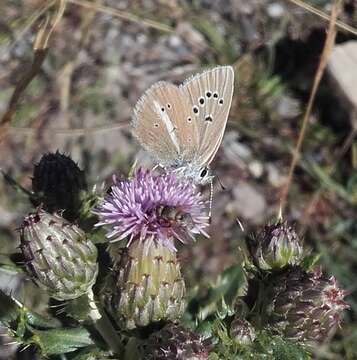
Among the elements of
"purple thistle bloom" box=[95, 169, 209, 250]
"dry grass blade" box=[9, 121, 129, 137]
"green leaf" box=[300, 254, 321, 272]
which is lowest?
"dry grass blade" box=[9, 121, 129, 137]

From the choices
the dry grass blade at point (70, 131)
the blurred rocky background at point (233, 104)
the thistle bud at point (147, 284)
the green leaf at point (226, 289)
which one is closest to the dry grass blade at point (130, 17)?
the blurred rocky background at point (233, 104)

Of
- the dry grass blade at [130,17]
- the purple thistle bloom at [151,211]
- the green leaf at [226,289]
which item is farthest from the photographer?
the dry grass blade at [130,17]

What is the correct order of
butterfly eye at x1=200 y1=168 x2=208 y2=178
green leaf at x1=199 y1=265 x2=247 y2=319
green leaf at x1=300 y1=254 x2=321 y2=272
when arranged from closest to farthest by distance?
green leaf at x1=300 y1=254 x2=321 y2=272 → butterfly eye at x1=200 y1=168 x2=208 y2=178 → green leaf at x1=199 y1=265 x2=247 y2=319

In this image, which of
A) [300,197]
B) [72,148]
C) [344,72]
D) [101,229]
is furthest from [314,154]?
[101,229]

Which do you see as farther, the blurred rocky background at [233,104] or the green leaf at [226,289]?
the blurred rocky background at [233,104]

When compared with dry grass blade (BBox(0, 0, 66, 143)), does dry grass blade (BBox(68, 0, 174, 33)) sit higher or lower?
lower

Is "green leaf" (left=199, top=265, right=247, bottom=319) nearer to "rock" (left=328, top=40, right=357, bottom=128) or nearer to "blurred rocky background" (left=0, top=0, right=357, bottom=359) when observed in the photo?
"blurred rocky background" (left=0, top=0, right=357, bottom=359)

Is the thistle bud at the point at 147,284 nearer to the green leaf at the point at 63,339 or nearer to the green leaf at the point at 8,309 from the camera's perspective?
the green leaf at the point at 63,339

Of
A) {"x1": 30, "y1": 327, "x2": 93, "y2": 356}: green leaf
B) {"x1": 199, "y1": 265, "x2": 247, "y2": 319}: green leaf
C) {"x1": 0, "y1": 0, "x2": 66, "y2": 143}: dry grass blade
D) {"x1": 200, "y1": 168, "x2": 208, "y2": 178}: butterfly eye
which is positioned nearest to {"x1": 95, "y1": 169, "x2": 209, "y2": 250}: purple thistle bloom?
{"x1": 200, "y1": 168, "x2": 208, "y2": 178}: butterfly eye
